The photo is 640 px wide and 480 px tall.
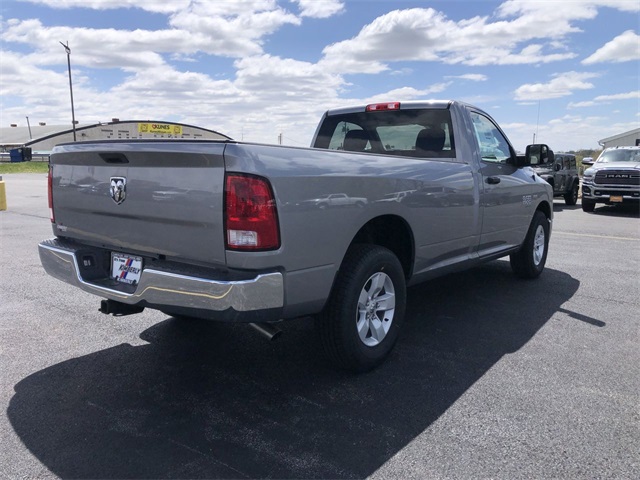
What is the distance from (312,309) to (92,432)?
1.34 metres

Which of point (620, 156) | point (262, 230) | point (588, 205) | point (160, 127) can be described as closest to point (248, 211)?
point (262, 230)

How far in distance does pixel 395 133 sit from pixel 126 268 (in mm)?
2863

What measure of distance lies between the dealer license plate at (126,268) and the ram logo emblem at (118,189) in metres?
0.35

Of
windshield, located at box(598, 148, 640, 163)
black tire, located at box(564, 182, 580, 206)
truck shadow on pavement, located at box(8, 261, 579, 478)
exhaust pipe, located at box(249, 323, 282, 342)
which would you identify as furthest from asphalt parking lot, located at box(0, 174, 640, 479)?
black tire, located at box(564, 182, 580, 206)

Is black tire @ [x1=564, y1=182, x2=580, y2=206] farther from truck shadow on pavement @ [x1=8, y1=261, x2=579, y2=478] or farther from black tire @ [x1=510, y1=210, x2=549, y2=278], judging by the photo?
truck shadow on pavement @ [x1=8, y1=261, x2=579, y2=478]

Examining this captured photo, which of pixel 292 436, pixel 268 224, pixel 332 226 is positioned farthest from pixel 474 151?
pixel 292 436

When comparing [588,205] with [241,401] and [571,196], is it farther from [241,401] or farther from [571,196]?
[241,401]

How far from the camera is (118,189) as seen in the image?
3242 millimetres

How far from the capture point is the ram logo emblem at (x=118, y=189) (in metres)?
3.21

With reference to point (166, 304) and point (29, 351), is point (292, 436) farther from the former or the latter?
point (29, 351)

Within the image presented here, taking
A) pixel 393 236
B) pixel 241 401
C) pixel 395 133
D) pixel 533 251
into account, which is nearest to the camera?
pixel 241 401

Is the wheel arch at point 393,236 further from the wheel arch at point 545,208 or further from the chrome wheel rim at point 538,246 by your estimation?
the wheel arch at point 545,208

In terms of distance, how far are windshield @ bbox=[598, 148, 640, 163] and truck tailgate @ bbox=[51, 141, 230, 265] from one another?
1621cm

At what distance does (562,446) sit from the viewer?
272 cm
